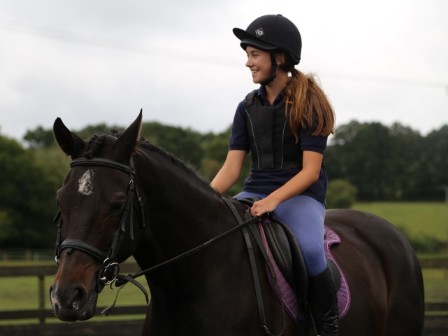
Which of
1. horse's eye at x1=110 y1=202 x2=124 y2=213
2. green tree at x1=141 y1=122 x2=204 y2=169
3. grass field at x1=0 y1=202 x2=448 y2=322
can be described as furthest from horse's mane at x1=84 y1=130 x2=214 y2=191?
green tree at x1=141 y1=122 x2=204 y2=169

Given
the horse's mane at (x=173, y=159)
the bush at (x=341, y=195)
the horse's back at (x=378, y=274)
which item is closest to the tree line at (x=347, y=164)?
the bush at (x=341, y=195)

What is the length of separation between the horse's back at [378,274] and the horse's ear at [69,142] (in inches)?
83.9

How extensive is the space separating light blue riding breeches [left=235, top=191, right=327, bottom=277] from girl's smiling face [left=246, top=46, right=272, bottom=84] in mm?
744

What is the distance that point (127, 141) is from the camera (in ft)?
12.0

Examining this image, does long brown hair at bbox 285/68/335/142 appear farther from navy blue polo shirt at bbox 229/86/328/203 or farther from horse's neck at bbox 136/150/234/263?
horse's neck at bbox 136/150/234/263

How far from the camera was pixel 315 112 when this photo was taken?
4457 millimetres

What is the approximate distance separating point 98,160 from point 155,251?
66 cm

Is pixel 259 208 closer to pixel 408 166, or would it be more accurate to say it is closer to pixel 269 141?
pixel 269 141

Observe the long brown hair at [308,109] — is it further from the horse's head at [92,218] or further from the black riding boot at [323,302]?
the horse's head at [92,218]

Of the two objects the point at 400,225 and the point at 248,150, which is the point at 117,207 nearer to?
the point at 248,150

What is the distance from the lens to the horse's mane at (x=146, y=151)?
364cm

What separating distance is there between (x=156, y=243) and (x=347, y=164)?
6438cm

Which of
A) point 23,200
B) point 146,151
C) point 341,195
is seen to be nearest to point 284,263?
point 146,151

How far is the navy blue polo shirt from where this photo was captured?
4.43m
